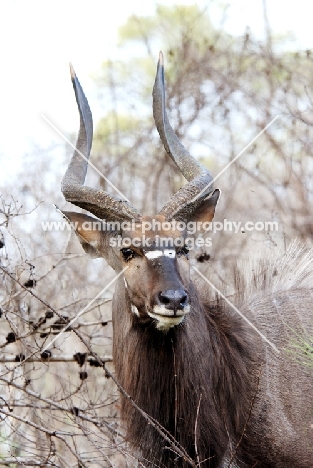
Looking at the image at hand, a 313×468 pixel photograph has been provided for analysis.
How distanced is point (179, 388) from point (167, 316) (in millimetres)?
780

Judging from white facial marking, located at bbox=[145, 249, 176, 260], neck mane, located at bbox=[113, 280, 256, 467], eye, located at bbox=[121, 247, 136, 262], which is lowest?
neck mane, located at bbox=[113, 280, 256, 467]

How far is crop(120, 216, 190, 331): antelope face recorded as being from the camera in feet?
16.2

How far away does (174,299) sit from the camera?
489 cm

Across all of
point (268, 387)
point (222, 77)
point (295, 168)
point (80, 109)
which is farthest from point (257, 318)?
point (222, 77)

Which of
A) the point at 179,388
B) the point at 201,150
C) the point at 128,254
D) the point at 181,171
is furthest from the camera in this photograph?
the point at 201,150

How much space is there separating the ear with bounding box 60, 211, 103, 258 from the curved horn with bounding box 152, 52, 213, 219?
2.02ft

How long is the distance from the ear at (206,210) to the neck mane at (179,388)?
2.37 feet

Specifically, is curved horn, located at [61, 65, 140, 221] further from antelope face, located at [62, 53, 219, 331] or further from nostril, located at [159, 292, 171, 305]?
nostril, located at [159, 292, 171, 305]

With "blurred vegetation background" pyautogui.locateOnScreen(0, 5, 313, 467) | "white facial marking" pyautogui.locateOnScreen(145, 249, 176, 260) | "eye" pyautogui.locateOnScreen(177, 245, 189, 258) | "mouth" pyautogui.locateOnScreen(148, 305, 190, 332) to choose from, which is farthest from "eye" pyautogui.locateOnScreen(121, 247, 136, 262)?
"blurred vegetation background" pyautogui.locateOnScreen(0, 5, 313, 467)

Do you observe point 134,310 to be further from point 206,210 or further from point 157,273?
point 206,210

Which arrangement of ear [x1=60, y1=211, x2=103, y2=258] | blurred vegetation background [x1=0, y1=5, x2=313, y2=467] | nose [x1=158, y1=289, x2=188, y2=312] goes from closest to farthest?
nose [x1=158, y1=289, x2=188, y2=312], ear [x1=60, y1=211, x2=103, y2=258], blurred vegetation background [x1=0, y1=5, x2=313, y2=467]

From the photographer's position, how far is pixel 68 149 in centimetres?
1129

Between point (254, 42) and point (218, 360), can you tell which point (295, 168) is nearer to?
point (254, 42)

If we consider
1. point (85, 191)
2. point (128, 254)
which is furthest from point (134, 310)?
point (85, 191)
